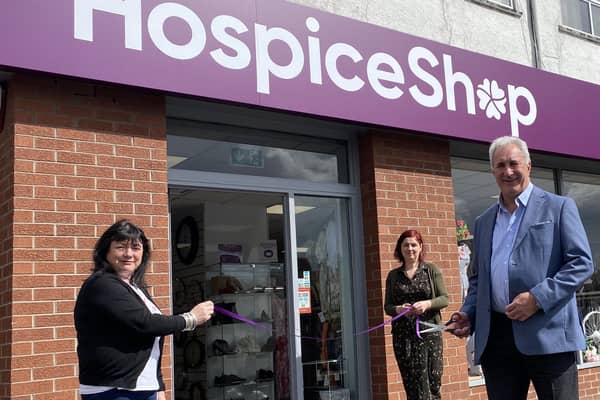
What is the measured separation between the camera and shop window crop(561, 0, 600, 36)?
9.37 m

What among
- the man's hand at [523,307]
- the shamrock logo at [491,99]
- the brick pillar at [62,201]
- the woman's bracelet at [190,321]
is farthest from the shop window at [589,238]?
the woman's bracelet at [190,321]

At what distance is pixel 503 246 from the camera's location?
3.36 m

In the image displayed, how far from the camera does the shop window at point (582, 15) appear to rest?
30.7 ft

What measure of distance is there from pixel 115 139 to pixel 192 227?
319 cm

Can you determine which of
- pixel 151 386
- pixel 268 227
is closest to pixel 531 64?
pixel 268 227

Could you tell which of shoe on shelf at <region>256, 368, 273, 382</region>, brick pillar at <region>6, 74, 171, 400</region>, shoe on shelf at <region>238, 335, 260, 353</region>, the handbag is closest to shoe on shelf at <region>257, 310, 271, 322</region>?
Result: shoe on shelf at <region>238, 335, 260, 353</region>

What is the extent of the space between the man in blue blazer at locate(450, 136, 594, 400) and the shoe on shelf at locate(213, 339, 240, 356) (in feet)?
14.0

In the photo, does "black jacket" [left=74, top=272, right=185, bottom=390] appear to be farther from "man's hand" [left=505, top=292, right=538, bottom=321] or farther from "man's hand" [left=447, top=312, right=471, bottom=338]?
"man's hand" [left=505, top=292, right=538, bottom=321]

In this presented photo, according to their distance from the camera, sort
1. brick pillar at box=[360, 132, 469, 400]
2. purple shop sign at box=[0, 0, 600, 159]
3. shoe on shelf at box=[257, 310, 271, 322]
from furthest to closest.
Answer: shoe on shelf at box=[257, 310, 271, 322], brick pillar at box=[360, 132, 469, 400], purple shop sign at box=[0, 0, 600, 159]

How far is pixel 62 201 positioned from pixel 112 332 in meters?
1.84

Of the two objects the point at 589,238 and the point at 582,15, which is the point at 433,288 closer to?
the point at 589,238

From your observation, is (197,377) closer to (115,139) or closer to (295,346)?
(295,346)

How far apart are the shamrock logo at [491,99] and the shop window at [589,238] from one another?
7.12ft

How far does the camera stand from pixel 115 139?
518cm
